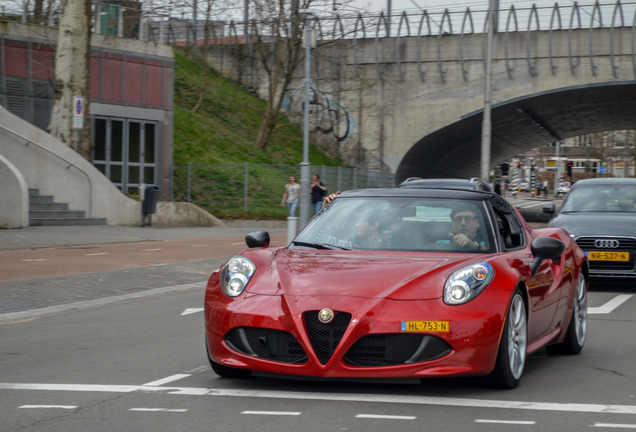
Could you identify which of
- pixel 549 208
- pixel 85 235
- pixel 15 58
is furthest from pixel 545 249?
pixel 15 58

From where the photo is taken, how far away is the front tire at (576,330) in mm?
7586

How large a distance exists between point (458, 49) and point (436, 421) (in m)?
37.8

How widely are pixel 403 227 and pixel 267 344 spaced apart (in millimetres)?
1499

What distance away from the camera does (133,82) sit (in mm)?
30781

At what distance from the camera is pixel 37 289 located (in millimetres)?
11938

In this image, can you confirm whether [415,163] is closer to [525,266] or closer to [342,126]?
[342,126]

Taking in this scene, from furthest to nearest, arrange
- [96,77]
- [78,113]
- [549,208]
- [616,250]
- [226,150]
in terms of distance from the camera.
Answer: [226,150] < [96,77] < [78,113] < [549,208] < [616,250]

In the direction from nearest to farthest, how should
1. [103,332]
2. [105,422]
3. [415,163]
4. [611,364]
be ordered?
[105,422]
[611,364]
[103,332]
[415,163]

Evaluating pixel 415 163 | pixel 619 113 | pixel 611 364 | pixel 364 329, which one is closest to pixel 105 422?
pixel 364 329

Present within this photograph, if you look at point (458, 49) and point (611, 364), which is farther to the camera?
point (458, 49)

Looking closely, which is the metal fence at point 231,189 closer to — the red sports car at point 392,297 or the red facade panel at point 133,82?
the red facade panel at point 133,82

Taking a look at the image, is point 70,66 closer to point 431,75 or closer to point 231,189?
point 231,189

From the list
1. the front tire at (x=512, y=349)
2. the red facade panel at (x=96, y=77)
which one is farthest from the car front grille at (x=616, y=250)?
the red facade panel at (x=96, y=77)

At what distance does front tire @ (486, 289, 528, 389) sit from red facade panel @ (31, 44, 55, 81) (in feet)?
78.6
